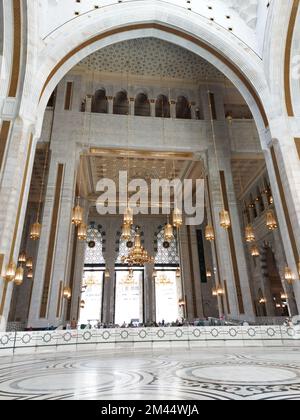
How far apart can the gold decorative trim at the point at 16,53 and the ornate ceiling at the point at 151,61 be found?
5.05 m

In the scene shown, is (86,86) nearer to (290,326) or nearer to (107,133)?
(107,133)

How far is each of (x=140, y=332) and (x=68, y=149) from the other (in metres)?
7.44

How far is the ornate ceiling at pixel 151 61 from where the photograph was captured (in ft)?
38.9

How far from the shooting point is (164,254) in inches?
792

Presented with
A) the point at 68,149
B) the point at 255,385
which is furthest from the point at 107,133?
the point at 255,385

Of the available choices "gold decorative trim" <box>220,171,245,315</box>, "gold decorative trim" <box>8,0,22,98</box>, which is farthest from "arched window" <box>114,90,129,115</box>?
"gold decorative trim" <box>8,0,22,98</box>

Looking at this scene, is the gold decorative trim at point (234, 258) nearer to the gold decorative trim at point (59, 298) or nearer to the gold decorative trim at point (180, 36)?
the gold decorative trim at point (180, 36)

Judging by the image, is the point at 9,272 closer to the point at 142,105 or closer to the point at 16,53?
the point at 16,53

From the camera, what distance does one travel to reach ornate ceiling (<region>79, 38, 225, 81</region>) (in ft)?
38.9

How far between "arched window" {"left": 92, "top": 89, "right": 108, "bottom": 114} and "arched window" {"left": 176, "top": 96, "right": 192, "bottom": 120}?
3445mm

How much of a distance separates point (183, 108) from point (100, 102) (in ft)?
13.0

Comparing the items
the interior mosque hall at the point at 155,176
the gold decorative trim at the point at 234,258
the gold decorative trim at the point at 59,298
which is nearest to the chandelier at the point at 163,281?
the interior mosque hall at the point at 155,176

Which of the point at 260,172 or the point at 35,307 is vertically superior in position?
the point at 260,172

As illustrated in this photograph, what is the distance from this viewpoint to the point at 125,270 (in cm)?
1972
